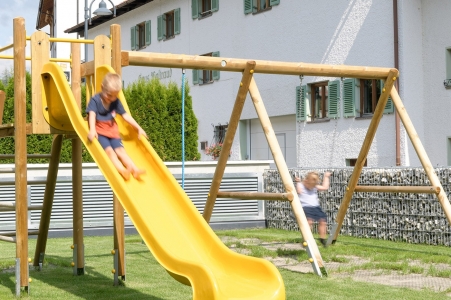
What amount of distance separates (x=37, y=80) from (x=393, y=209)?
733cm

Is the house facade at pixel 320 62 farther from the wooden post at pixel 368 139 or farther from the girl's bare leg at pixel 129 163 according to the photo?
the girl's bare leg at pixel 129 163

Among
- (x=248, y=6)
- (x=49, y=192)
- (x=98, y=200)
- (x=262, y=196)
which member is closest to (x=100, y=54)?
(x=49, y=192)

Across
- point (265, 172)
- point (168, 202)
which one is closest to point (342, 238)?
point (265, 172)

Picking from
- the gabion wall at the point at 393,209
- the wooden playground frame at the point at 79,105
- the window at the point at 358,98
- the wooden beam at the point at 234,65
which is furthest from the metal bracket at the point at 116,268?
the window at the point at 358,98

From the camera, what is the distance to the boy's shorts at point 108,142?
7.36 meters

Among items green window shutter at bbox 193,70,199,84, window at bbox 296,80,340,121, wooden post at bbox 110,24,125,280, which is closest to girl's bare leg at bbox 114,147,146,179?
wooden post at bbox 110,24,125,280

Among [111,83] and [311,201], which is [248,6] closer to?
[311,201]

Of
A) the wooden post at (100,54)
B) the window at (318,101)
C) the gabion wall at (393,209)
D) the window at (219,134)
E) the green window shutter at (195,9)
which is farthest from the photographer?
the green window shutter at (195,9)

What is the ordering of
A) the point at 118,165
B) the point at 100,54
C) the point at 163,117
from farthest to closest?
the point at 163,117, the point at 100,54, the point at 118,165

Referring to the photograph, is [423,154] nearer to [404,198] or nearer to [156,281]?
[404,198]

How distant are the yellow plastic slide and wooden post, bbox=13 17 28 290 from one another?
0.35 metres

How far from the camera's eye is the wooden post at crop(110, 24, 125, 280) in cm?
Answer: 786

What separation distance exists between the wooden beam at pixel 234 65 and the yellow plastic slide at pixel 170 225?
2.29ft

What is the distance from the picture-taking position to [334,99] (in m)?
22.1
